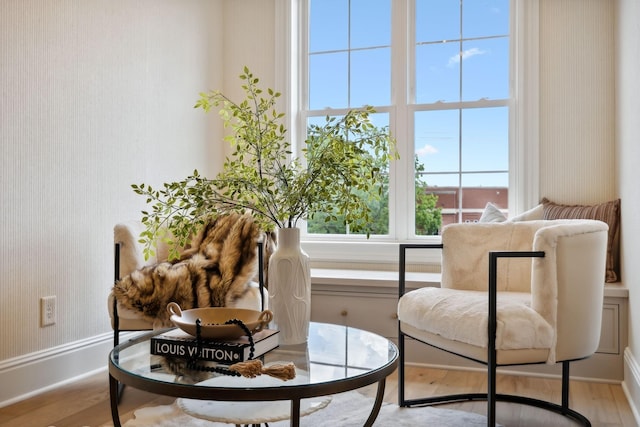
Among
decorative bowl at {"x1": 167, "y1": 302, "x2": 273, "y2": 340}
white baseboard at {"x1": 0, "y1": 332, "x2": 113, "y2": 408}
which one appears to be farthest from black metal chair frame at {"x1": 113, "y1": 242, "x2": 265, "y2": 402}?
decorative bowl at {"x1": 167, "y1": 302, "x2": 273, "y2": 340}

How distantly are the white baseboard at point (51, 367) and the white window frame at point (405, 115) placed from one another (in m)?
1.43

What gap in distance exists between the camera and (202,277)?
2705 mm

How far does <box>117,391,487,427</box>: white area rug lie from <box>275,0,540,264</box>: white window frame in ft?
4.28

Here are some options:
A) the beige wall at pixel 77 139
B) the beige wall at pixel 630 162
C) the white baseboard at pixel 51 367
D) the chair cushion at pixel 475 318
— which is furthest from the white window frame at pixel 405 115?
the white baseboard at pixel 51 367

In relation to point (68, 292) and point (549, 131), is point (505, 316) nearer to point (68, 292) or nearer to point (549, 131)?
point (549, 131)

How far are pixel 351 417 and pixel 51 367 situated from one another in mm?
1438

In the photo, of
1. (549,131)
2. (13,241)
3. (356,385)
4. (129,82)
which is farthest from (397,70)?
(356,385)

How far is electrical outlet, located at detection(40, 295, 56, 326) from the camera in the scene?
2668 mm

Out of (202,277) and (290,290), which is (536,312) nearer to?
(290,290)

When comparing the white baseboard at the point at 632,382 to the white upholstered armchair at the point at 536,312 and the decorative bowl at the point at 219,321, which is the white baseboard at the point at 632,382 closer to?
the white upholstered armchair at the point at 536,312

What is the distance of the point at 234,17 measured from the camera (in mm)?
4094

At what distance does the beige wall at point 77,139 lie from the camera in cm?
253

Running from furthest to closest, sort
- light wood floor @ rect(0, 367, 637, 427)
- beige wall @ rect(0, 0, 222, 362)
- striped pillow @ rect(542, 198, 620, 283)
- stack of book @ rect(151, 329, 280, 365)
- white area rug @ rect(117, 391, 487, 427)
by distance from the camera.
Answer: striped pillow @ rect(542, 198, 620, 283), beige wall @ rect(0, 0, 222, 362), light wood floor @ rect(0, 367, 637, 427), white area rug @ rect(117, 391, 487, 427), stack of book @ rect(151, 329, 280, 365)

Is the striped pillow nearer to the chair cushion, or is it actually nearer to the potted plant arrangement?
the chair cushion
